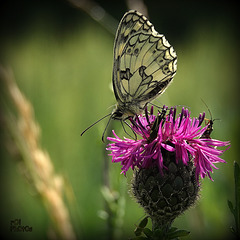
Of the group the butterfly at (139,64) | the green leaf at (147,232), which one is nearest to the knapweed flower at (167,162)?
the green leaf at (147,232)

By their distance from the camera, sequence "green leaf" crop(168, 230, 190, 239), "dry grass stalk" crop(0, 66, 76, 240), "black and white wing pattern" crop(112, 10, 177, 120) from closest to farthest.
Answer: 1. "green leaf" crop(168, 230, 190, 239)
2. "black and white wing pattern" crop(112, 10, 177, 120)
3. "dry grass stalk" crop(0, 66, 76, 240)

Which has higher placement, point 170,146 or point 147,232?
point 170,146

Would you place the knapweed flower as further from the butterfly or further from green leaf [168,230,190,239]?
the butterfly

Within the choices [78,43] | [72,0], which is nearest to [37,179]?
[72,0]

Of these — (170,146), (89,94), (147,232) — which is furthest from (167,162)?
(89,94)

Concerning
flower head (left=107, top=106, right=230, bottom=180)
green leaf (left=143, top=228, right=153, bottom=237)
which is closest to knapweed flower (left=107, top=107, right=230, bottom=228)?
flower head (left=107, top=106, right=230, bottom=180)

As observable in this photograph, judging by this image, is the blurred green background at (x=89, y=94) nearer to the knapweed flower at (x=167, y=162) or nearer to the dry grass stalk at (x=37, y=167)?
the dry grass stalk at (x=37, y=167)

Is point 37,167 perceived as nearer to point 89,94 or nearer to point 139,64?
point 139,64
